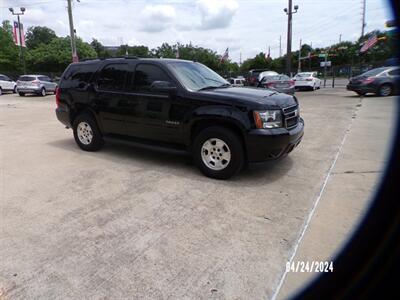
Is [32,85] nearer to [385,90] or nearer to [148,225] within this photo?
[385,90]

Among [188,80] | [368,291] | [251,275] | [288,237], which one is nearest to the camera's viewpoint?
[368,291]

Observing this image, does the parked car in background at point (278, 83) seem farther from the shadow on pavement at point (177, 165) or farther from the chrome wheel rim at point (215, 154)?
the chrome wheel rim at point (215, 154)

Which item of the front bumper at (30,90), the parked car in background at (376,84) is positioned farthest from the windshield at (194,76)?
the front bumper at (30,90)

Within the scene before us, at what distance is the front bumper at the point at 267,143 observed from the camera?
176 inches

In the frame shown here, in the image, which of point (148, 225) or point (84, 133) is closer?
point (148, 225)

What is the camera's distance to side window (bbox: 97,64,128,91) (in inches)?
231

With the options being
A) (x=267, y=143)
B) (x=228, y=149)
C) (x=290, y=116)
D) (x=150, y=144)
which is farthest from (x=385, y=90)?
(x=150, y=144)

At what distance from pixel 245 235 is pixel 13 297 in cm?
202

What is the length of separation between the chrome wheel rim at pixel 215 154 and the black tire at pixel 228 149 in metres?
0.03

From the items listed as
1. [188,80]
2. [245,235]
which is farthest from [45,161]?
[245,235]

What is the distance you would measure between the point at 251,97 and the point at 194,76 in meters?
1.31

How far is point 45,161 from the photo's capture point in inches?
237

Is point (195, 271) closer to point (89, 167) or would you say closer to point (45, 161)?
point (89, 167)

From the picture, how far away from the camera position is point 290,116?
4914mm
